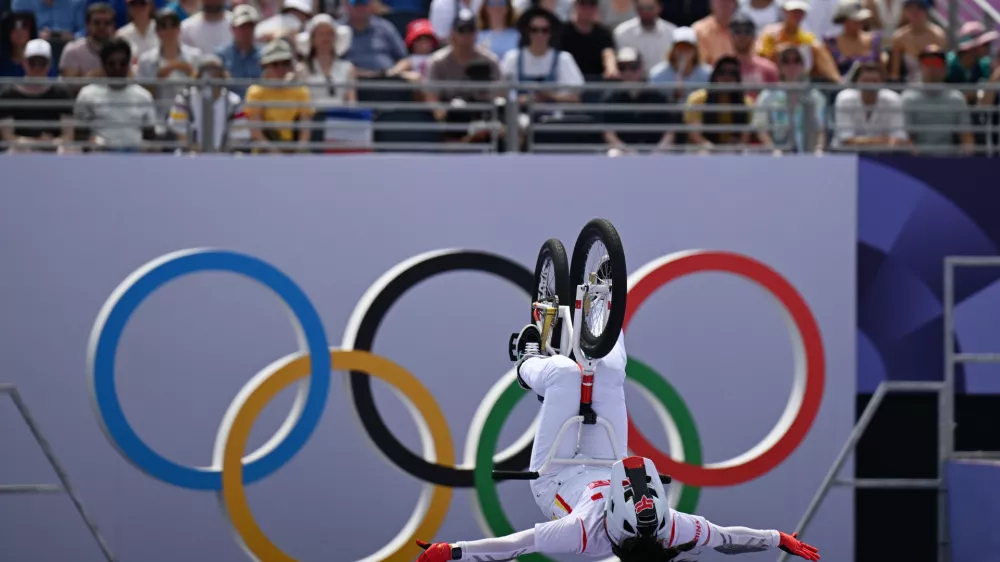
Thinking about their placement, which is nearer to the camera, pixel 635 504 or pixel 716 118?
pixel 635 504

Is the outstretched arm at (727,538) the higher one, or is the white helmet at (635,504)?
the white helmet at (635,504)

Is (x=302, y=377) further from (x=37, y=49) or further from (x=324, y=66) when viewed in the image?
(x=37, y=49)

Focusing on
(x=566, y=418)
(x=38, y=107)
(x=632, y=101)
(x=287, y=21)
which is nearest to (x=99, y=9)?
(x=38, y=107)

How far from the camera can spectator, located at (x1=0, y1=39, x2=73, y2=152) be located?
11.4 m

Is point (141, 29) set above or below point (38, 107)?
above


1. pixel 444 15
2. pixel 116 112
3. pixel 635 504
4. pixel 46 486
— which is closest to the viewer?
pixel 635 504

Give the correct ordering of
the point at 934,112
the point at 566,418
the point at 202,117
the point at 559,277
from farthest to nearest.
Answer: the point at 934,112 → the point at 202,117 → the point at 559,277 → the point at 566,418

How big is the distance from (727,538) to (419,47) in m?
6.60

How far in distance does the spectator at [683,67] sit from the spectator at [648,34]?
1.52 ft

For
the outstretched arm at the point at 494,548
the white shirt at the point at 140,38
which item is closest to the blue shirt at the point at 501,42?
the white shirt at the point at 140,38

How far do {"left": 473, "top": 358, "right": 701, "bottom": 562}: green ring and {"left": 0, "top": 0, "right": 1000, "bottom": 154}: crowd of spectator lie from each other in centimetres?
189

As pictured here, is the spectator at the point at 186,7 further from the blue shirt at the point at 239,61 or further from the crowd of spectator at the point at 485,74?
the blue shirt at the point at 239,61

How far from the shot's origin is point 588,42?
12.8 m

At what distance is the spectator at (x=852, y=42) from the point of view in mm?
13680
